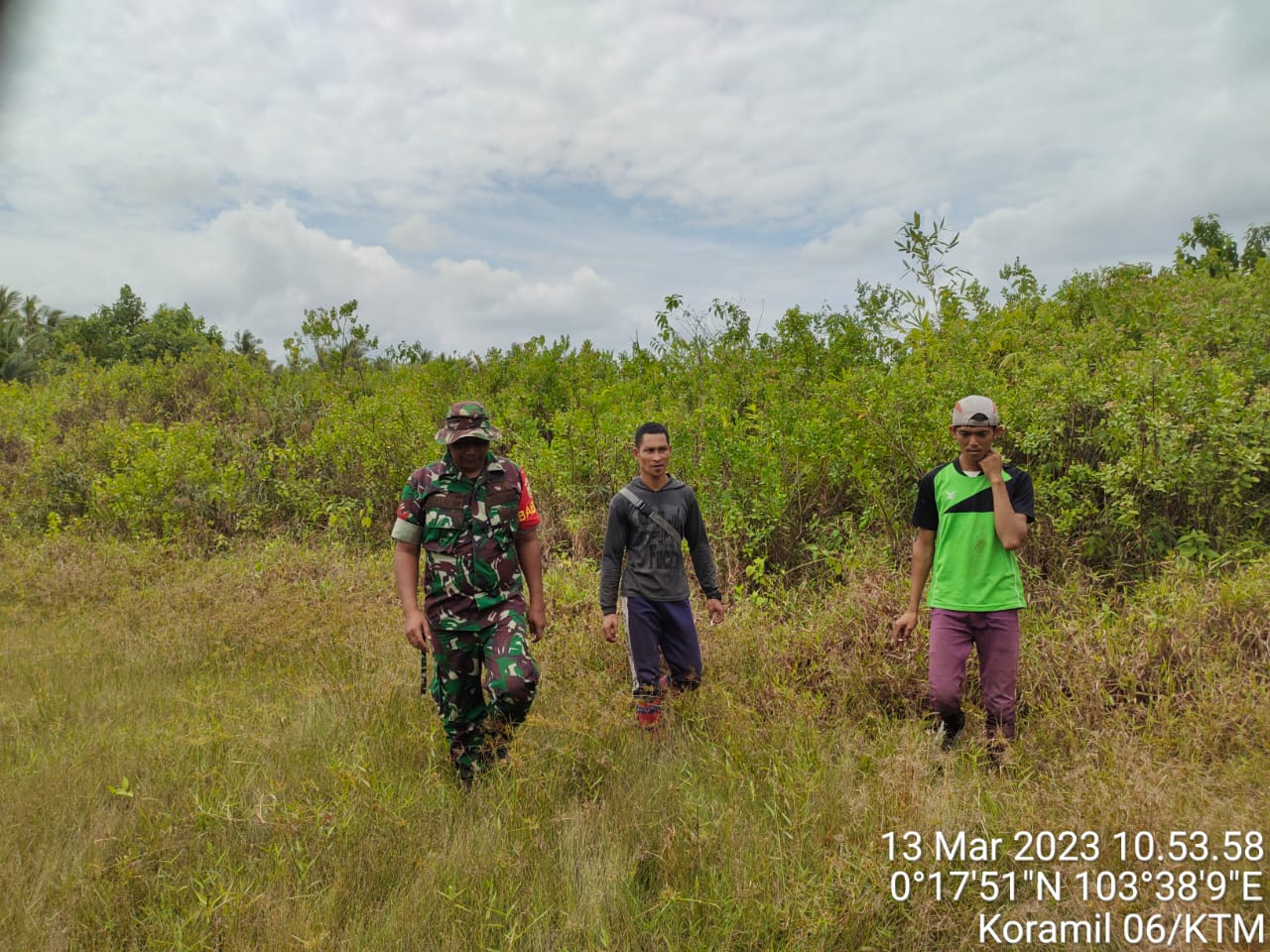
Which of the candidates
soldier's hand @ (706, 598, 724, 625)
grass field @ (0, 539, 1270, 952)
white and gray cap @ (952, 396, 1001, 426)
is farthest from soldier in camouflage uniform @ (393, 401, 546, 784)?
white and gray cap @ (952, 396, 1001, 426)

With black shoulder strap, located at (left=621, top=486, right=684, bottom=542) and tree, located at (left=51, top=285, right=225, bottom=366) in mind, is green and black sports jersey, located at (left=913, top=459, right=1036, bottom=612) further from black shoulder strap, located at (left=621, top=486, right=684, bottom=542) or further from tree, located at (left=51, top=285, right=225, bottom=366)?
tree, located at (left=51, top=285, right=225, bottom=366)

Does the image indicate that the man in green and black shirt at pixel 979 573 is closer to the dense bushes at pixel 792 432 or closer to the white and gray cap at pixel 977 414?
the white and gray cap at pixel 977 414

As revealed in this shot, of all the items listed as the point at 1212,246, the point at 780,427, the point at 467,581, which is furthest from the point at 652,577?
the point at 1212,246

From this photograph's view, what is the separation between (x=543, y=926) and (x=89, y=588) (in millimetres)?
6727

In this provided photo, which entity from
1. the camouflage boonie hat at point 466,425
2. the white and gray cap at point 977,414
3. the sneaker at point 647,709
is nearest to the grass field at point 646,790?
the sneaker at point 647,709

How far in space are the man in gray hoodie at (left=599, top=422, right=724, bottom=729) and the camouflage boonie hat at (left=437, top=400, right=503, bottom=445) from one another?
764mm

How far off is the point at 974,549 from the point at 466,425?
2.41 m

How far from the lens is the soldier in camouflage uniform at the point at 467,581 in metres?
3.55

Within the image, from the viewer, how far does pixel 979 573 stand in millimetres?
3555

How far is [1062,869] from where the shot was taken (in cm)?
261

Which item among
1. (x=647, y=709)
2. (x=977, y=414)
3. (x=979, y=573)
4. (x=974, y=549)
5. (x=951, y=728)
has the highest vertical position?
(x=977, y=414)

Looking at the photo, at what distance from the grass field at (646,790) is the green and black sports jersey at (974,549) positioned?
0.67 meters

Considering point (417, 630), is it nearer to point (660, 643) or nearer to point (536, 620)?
point (536, 620)

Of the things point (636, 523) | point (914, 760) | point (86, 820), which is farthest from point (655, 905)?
point (86, 820)
